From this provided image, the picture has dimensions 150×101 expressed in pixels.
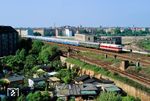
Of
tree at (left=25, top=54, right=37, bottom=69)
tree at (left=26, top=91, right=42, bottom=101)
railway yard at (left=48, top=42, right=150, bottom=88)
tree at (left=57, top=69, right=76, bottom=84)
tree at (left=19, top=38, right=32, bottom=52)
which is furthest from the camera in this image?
tree at (left=19, top=38, right=32, bottom=52)

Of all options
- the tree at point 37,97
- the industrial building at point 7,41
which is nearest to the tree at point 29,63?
the industrial building at point 7,41

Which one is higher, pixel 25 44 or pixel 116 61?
pixel 25 44

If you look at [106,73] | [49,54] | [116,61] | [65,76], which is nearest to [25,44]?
[49,54]

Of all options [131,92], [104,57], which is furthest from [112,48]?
[131,92]

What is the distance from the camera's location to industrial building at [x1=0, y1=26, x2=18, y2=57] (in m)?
49.6

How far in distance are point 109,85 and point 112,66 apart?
749cm

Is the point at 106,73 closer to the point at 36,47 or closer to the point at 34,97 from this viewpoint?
the point at 34,97

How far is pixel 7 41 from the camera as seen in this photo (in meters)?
50.4

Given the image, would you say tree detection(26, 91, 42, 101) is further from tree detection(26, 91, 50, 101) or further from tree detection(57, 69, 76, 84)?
tree detection(57, 69, 76, 84)

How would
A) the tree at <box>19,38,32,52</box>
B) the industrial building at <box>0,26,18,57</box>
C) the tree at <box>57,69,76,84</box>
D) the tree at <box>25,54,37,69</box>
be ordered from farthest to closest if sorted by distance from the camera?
the tree at <box>19,38,32,52</box> → the industrial building at <box>0,26,18,57</box> → the tree at <box>25,54,37,69</box> → the tree at <box>57,69,76,84</box>

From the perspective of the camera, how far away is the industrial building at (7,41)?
49562mm

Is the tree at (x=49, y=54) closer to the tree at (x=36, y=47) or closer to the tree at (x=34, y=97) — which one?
the tree at (x=36, y=47)

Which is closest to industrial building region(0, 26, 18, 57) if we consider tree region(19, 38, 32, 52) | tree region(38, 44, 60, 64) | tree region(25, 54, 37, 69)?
tree region(19, 38, 32, 52)

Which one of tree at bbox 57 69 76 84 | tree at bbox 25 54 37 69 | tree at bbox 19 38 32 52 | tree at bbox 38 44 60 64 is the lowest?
tree at bbox 57 69 76 84
